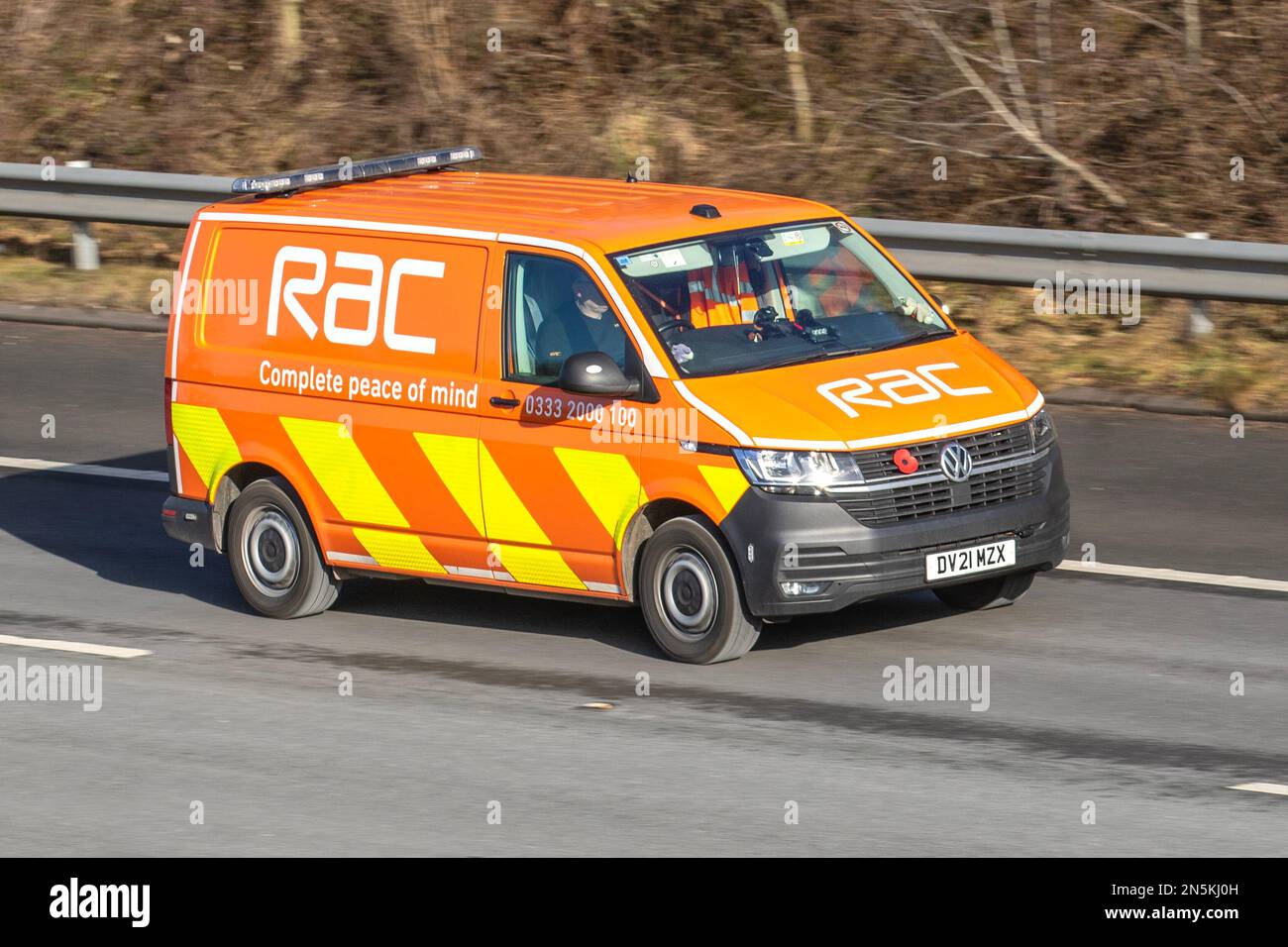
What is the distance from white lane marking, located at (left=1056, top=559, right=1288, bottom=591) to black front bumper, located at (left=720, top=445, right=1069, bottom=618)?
1.64 metres

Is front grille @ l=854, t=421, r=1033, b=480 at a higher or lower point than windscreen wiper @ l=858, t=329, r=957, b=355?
lower

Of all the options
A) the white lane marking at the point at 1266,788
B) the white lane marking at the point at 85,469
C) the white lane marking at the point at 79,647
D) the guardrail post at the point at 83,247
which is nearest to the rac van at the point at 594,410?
the white lane marking at the point at 79,647

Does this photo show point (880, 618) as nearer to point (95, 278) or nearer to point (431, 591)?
point (431, 591)

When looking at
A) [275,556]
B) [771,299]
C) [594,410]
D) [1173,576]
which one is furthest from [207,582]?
[1173,576]

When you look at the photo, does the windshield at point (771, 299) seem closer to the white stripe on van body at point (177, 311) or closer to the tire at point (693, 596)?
the tire at point (693, 596)

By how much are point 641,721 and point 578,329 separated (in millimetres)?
1900

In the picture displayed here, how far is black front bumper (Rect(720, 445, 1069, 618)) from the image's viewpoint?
9.06 metres

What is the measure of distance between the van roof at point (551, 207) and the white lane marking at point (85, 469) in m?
2.87

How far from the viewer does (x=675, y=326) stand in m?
9.62

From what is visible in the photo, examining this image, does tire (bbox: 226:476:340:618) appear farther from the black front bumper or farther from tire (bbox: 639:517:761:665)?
the black front bumper

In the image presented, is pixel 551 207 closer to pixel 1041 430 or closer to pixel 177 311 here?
pixel 177 311

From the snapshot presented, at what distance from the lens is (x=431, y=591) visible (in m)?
11.3

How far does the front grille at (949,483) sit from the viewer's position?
9.12 meters

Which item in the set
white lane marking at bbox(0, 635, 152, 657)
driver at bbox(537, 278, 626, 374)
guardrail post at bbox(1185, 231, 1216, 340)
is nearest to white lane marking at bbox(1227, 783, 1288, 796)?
driver at bbox(537, 278, 626, 374)
